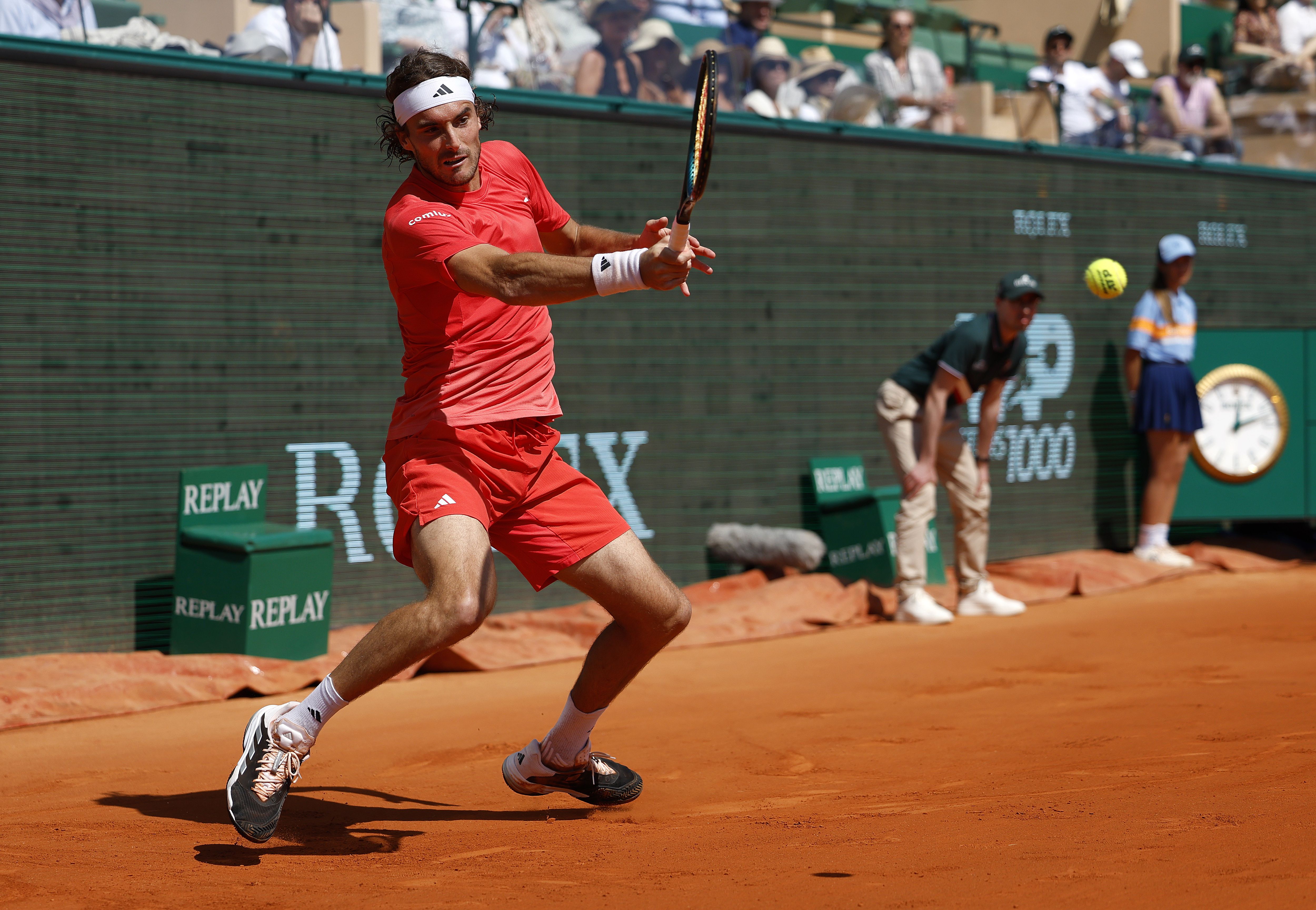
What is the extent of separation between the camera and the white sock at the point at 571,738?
4.00 m

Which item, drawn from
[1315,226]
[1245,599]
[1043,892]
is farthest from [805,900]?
[1315,226]

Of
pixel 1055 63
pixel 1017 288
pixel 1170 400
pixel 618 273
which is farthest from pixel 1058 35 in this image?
pixel 618 273

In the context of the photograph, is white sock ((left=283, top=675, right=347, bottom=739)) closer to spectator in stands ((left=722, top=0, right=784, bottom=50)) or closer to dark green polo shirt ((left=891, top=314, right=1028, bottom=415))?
dark green polo shirt ((left=891, top=314, right=1028, bottom=415))

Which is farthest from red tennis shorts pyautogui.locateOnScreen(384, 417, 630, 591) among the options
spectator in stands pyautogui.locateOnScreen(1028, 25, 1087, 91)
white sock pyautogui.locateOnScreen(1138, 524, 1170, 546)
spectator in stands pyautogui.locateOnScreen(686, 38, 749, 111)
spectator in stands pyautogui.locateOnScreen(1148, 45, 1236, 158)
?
spectator in stands pyautogui.locateOnScreen(1148, 45, 1236, 158)

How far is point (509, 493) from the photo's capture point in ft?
12.4

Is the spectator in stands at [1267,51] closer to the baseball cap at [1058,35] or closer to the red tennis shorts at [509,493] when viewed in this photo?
the baseball cap at [1058,35]

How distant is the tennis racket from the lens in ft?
10.3

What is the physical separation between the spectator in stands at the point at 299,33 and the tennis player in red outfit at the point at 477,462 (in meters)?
3.65

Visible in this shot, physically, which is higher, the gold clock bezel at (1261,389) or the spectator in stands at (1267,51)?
the spectator in stands at (1267,51)

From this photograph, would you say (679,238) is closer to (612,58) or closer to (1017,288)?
(1017,288)

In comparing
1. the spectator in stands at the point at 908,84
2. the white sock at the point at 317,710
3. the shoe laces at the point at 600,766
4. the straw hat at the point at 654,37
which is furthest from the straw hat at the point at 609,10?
the white sock at the point at 317,710

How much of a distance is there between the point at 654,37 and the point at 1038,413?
392 cm

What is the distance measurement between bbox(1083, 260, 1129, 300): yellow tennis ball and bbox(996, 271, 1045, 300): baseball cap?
59.9 inches

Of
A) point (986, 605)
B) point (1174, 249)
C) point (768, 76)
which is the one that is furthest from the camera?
point (768, 76)
